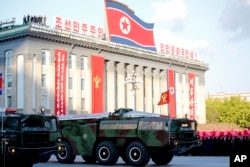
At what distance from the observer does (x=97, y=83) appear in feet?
169

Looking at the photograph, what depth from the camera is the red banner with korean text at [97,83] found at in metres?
51.1

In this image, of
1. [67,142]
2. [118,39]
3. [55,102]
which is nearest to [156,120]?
[67,142]

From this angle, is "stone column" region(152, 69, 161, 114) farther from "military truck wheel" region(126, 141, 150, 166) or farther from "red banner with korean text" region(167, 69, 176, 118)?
"military truck wheel" region(126, 141, 150, 166)

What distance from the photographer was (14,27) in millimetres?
46688

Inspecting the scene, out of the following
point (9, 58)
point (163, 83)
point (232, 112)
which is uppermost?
point (9, 58)

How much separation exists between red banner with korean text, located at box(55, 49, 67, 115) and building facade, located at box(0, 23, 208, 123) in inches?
4.3

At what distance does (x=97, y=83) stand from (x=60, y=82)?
5625 millimetres

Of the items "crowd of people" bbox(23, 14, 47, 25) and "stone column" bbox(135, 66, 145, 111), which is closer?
"crowd of people" bbox(23, 14, 47, 25)

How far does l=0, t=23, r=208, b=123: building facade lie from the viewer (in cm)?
4525

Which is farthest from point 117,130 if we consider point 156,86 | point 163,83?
point 163,83

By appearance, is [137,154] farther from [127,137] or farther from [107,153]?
[107,153]

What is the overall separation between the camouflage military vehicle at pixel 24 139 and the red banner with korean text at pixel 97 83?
124 feet

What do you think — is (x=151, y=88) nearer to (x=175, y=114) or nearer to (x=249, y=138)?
(x=175, y=114)

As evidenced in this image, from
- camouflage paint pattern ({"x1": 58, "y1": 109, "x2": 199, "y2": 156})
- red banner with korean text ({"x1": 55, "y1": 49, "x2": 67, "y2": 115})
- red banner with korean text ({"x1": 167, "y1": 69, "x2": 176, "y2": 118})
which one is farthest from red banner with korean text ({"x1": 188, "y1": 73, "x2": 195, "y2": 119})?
camouflage paint pattern ({"x1": 58, "y1": 109, "x2": 199, "y2": 156})
